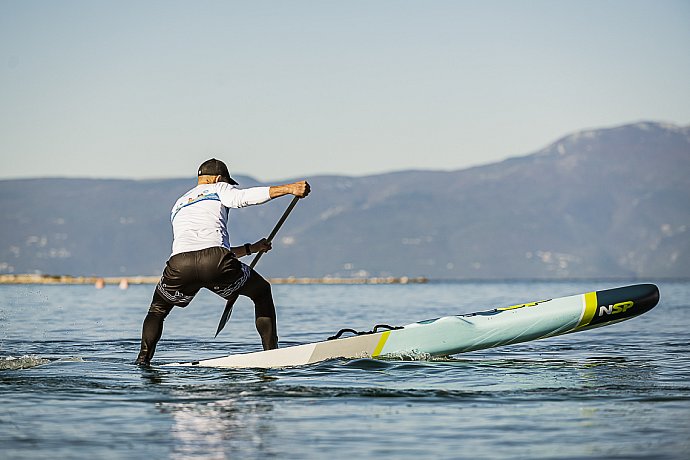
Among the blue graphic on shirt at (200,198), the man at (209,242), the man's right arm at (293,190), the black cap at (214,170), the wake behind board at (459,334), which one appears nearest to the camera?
the man's right arm at (293,190)

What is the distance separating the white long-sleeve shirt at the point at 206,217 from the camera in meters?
11.4

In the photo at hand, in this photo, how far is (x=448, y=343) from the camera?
12594mm

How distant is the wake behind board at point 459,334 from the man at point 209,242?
795 mm

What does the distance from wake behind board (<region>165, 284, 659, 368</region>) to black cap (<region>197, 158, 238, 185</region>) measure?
1.90 metres

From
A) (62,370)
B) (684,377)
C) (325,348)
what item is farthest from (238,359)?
(684,377)

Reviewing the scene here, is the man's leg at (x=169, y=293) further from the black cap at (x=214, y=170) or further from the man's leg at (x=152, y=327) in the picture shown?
the black cap at (x=214, y=170)

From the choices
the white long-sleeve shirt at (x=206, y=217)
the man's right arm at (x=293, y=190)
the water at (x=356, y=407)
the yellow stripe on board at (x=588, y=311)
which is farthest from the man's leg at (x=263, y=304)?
the yellow stripe on board at (x=588, y=311)

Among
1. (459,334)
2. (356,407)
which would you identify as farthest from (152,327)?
(356,407)

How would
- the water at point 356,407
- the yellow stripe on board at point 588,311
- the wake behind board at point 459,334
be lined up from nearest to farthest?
the water at point 356,407, the wake behind board at point 459,334, the yellow stripe on board at point 588,311

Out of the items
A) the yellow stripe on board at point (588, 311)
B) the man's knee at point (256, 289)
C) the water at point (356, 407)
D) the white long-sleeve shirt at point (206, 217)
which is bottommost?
the water at point (356, 407)

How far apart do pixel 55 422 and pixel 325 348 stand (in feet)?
14.7

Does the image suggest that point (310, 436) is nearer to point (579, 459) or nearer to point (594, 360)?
point (579, 459)

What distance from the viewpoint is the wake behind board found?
478 inches

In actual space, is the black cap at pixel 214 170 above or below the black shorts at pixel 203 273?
above
